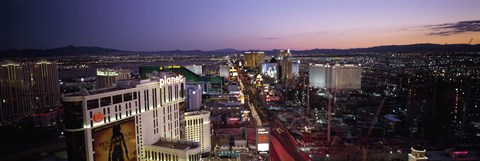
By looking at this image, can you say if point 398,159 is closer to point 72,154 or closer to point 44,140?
point 72,154

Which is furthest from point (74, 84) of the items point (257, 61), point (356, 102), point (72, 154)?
point (257, 61)

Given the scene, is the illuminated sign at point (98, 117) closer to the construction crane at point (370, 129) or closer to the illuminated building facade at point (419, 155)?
the construction crane at point (370, 129)

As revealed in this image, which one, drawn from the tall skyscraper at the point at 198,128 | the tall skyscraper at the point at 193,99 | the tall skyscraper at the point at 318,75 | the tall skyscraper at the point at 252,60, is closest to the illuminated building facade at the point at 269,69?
the tall skyscraper at the point at 252,60

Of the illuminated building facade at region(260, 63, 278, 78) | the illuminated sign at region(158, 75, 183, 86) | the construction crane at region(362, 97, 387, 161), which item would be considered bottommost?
the construction crane at region(362, 97, 387, 161)

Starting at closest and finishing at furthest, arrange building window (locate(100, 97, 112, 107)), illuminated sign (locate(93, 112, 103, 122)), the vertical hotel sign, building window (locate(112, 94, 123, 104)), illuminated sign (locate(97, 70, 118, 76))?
1. illuminated sign (locate(93, 112, 103, 122))
2. building window (locate(100, 97, 112, 107))
3. building window (locate(112, 94, 123, 104))
4. the vertical hotel sign
5. illuminated sign (locate(97, 70, 118, 76))

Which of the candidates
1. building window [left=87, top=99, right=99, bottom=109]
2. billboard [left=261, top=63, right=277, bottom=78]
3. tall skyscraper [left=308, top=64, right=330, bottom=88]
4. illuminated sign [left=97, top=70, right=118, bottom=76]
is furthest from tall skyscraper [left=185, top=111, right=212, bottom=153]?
billboard [left=261, top=63, right=277, bottom=78]

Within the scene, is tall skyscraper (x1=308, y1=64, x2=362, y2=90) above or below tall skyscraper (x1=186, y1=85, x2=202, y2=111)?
above

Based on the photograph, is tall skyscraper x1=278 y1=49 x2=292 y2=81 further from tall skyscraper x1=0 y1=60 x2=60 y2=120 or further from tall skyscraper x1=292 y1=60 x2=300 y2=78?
tall skyscraper x1=0 y1=60 x2=60 y2=120
